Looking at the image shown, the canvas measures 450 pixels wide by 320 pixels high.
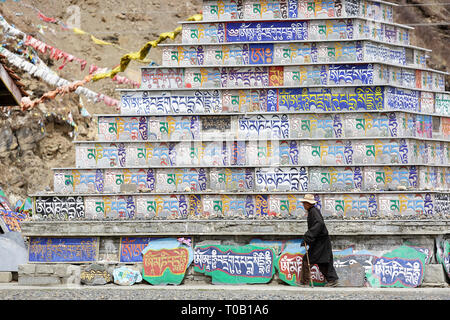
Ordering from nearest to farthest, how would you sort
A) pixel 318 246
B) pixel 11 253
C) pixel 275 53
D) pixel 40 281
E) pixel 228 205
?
pixel 318 246, pixel 40 281, pixel 228 205, pixel 11 253, pixel 275 53

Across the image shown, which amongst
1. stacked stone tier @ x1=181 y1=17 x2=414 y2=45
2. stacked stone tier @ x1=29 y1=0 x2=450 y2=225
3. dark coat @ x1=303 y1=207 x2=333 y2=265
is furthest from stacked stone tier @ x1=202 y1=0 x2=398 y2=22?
dark coat @ x1=303 y1=207 x2=333 y2=265

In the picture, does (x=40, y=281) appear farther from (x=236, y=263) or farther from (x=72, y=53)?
(x=72, y=53)

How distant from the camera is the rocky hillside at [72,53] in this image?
2770cm

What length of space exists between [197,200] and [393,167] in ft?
16.0

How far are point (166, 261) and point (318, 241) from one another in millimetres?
3459

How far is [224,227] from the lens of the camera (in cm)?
1516

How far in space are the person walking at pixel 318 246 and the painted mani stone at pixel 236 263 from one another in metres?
1.00

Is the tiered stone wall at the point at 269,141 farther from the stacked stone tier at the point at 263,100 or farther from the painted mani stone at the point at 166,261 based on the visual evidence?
the painted mani stone at the point at 166,261

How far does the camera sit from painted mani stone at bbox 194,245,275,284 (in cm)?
1487

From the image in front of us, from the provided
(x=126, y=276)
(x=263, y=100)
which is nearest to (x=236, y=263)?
(x=126, y=276)

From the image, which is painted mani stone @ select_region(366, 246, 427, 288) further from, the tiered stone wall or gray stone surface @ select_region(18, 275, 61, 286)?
gray stone surface @ select_region(18, 275, 61, 286)

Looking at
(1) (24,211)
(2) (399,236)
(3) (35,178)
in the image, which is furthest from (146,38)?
(2) (399,236)

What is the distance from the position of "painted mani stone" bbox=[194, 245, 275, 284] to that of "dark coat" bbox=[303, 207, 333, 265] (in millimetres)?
1201

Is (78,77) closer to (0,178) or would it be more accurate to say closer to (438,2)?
(0,178)
